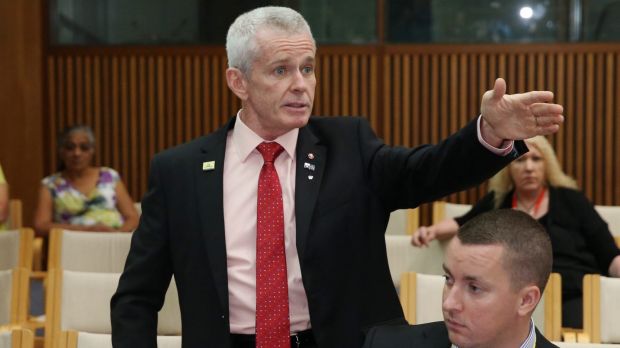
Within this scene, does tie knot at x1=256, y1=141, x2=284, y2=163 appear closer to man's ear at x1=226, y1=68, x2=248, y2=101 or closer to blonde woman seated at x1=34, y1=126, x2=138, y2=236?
man's ear at x1=226, y1=68, x2=248, y2=101

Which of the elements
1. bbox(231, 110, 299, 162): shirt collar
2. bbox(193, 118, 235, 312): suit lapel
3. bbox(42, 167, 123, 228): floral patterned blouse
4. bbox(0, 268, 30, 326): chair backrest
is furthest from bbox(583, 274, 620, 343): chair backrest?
bbox(42, 167, 123, 228): floral patterned blouse

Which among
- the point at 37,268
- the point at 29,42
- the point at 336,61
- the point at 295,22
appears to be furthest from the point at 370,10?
the point at 295,22

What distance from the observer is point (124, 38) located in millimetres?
9062

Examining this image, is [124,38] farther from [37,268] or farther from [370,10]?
[37,268]

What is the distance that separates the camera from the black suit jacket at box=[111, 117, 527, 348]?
2.54 m

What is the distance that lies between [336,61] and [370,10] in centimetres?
50

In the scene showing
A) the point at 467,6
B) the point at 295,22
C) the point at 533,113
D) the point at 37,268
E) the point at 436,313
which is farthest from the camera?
the point at 467,6

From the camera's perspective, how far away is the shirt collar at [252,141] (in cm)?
265

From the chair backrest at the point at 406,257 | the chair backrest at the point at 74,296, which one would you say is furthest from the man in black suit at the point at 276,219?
the chair backrest at the point at 406,257

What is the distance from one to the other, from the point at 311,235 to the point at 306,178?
0.15m

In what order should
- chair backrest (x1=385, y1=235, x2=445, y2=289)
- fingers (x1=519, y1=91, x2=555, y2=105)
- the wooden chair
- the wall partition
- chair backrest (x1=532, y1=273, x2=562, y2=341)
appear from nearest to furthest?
fingers (x1=519, y1=91, x2=555, y2=105) < the wooden chair < chair backrest (x1=532, y1=273, x2=562, y2=341) < chair backrest (x1=385, y1=235, x2=445, y2=289) < the wall partition

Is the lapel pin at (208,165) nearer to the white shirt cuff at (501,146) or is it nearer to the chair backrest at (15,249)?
the white shirt cuff at (501,146)

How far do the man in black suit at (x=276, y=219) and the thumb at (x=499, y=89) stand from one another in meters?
0.30

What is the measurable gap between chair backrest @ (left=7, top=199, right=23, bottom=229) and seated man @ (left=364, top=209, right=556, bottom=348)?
16.8 feet
